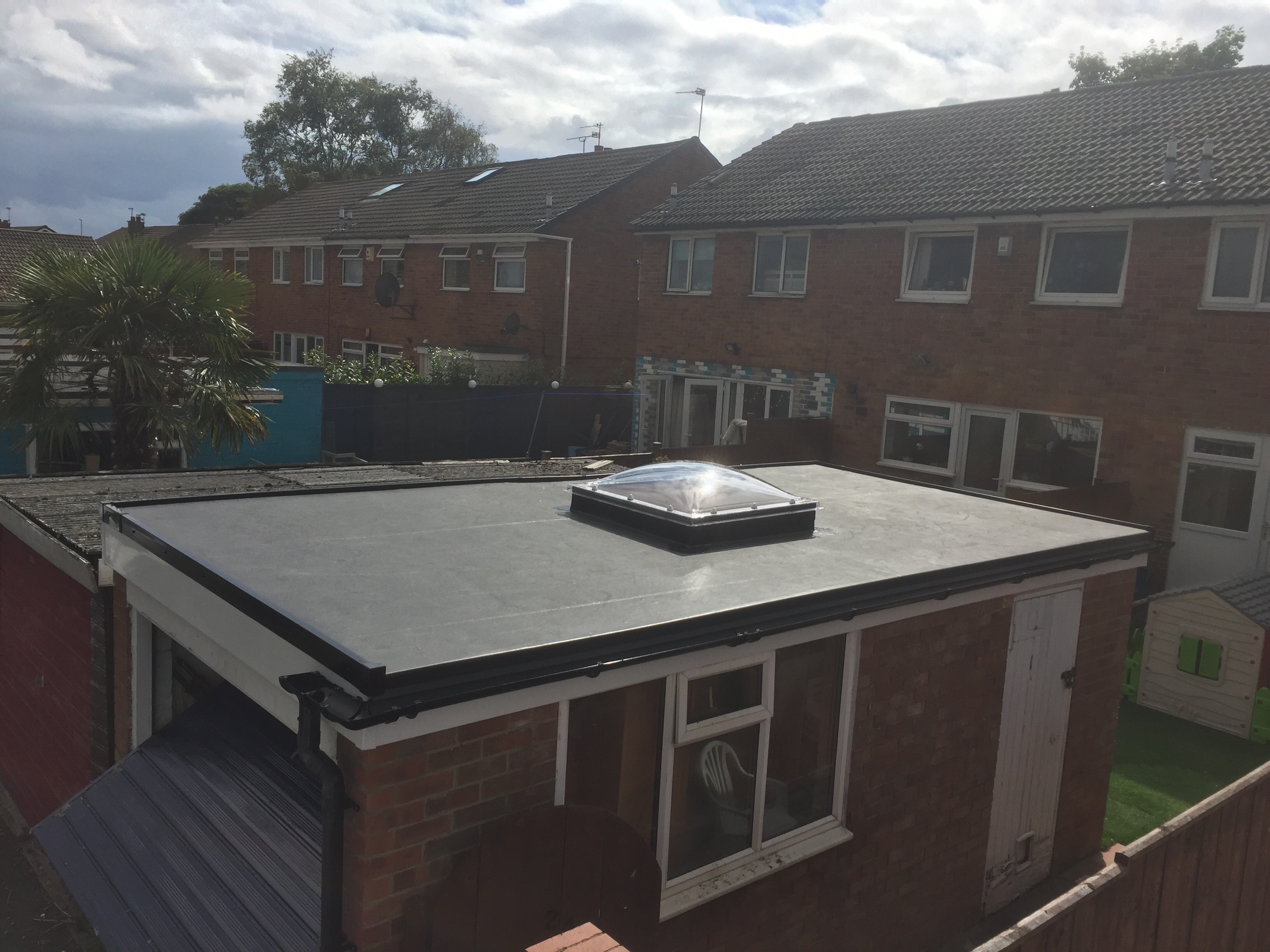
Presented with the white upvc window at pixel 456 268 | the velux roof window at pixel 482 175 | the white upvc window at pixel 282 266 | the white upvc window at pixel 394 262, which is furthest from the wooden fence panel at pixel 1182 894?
the white upvc window at pixel 282 266

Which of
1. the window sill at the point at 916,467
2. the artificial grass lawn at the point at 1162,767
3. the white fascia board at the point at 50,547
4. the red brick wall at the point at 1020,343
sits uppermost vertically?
the red brick wall at the point at 1020,343

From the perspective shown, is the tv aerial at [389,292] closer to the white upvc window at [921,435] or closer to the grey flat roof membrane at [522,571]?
the white upvc window at [921,435]

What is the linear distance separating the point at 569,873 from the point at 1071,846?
437cm

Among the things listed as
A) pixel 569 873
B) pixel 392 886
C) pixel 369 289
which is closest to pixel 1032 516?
pixel 569 873

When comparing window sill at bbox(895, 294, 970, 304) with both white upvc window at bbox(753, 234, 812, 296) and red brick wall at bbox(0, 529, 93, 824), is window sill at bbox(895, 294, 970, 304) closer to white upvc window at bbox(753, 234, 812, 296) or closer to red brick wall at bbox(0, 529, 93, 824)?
white upvc window at bbox(753, 234, 812, 296)

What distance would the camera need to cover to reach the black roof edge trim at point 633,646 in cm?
304

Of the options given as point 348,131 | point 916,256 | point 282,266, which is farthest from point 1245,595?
point 348,131

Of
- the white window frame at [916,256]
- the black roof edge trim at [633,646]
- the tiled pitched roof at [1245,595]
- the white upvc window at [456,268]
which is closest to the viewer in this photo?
the black roof edge trim at [633,646]

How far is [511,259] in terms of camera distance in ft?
83.3

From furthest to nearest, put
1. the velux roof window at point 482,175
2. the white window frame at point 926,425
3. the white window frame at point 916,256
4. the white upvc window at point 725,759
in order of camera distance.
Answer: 1. the velux roof window at point 482,175
2. the white window frame at point 926,425
3. the white window frame at point 916,256
4. the white upvc window at point 725,759

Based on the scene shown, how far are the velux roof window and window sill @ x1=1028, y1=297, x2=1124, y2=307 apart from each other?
19.9 m

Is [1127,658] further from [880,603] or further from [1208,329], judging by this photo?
[880,603]

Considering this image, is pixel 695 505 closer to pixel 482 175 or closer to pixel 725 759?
pixel 725 759

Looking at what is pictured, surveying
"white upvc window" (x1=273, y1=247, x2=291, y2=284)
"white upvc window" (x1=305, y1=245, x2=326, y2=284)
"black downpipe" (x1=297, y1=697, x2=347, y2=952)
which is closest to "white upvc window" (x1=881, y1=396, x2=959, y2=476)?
"black downpipe" (x1=297, y1=697, x2=347, y2=952)
